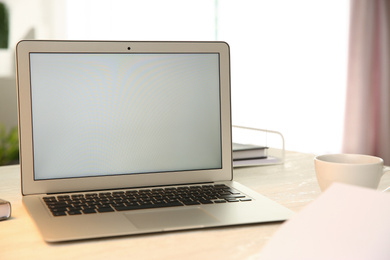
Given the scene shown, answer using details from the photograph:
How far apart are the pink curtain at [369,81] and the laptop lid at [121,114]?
2.83 m

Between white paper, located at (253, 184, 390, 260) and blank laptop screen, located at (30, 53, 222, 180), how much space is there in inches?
18.7

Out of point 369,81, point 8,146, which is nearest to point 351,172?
point 8,146

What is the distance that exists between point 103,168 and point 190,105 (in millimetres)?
212

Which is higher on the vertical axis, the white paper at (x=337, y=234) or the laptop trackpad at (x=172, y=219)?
the white paper at (x=337, y=234)

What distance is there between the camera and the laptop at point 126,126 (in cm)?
85

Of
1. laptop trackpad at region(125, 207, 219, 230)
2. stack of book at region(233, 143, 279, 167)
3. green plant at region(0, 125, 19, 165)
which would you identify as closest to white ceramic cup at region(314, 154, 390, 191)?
laptop trackpad at region(125, 207, 219, 230)

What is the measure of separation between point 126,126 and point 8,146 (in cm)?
232

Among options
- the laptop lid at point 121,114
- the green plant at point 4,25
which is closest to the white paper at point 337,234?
the laptop lid at point 121,114

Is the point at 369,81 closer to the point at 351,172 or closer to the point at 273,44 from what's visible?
the point at 273,44

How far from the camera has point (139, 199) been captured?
0.80 meters

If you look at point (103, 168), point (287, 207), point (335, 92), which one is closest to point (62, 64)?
point (103, 168)

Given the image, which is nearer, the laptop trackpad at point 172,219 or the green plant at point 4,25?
the laptop trackpad at point 172,219

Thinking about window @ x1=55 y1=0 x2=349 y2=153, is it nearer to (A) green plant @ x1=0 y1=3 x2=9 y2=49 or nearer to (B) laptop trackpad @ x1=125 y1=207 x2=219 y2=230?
(A) green plant @ x1=0 y1=3 x2=9 y2=49

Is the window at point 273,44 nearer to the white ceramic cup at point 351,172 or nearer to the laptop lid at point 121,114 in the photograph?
the laptop lid at point 121,114
